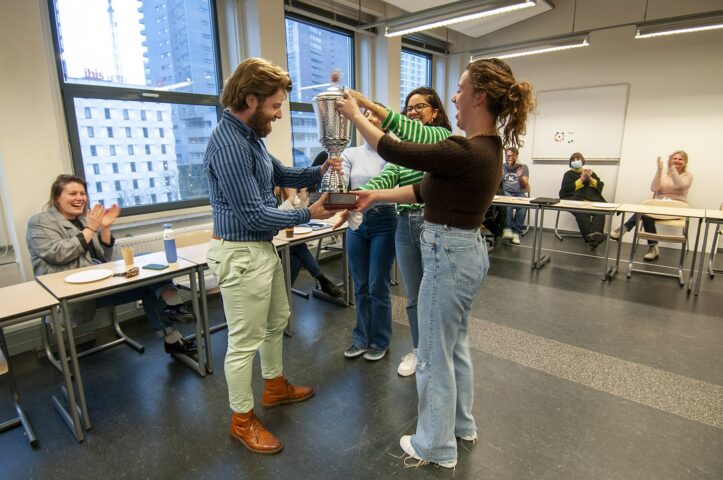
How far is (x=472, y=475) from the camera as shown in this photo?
171cm

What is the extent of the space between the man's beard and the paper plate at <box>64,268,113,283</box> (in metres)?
1.21

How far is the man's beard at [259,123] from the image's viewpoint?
1.59 meters

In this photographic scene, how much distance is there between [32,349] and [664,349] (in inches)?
169

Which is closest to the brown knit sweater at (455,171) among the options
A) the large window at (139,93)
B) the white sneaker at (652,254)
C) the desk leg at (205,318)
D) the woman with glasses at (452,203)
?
the woman with glasses at (452,203)

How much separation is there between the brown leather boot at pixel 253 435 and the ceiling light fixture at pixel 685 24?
16.5ft

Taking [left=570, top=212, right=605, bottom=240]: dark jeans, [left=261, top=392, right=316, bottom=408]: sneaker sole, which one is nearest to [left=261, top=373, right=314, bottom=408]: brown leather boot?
[left=261, top=392, right=316, bottom=408]: sneaker sole

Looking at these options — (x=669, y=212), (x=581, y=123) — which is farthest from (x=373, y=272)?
(x=581, y=123)

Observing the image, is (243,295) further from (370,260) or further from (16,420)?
(16,420)

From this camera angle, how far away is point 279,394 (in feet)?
7.09

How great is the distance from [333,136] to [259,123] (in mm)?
297

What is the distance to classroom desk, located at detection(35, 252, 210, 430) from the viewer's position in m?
1.93

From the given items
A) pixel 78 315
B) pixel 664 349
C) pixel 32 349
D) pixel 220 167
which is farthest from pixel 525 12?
pixel 32 349

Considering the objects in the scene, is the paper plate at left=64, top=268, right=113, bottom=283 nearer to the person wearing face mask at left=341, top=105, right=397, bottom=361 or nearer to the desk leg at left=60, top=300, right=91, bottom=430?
the desk leg at left=60, top=300, right=91, bottom=430

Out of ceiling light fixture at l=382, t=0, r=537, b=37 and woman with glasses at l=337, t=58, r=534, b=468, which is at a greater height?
ceiling light fixture at l=382, t=0, r=537, b=37
